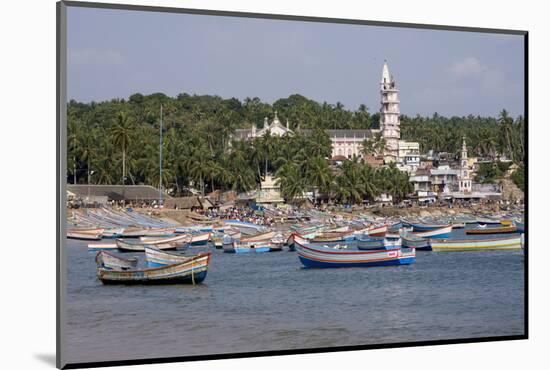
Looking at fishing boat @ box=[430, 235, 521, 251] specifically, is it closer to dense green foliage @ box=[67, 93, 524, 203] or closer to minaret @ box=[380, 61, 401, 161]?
dense green foliage @ box=[67, 93, 524, 203]

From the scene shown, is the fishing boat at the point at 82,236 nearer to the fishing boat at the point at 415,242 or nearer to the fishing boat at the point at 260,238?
the fishing boat at the point at 415,242

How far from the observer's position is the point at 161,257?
12031 mm

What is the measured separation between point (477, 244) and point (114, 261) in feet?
21.1

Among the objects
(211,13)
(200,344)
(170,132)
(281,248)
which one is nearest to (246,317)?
(200,344)

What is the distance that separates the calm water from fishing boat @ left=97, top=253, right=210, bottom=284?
0.16 metres

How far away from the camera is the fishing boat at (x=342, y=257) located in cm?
1338

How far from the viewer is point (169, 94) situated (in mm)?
10227

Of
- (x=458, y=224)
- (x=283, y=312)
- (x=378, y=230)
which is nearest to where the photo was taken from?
(x=283, y=312)

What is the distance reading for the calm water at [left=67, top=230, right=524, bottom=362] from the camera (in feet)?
29.4

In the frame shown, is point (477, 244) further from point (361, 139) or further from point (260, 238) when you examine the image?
point (260, 238)

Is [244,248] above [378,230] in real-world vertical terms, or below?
below

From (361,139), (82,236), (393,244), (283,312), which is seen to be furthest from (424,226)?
(82,236)

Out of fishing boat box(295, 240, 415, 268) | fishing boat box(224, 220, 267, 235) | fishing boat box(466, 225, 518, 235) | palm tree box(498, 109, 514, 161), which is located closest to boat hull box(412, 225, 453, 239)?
fishing boat box(466, 225, 518, 235)

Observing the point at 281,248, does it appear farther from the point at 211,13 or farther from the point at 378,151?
the point at 211,13
